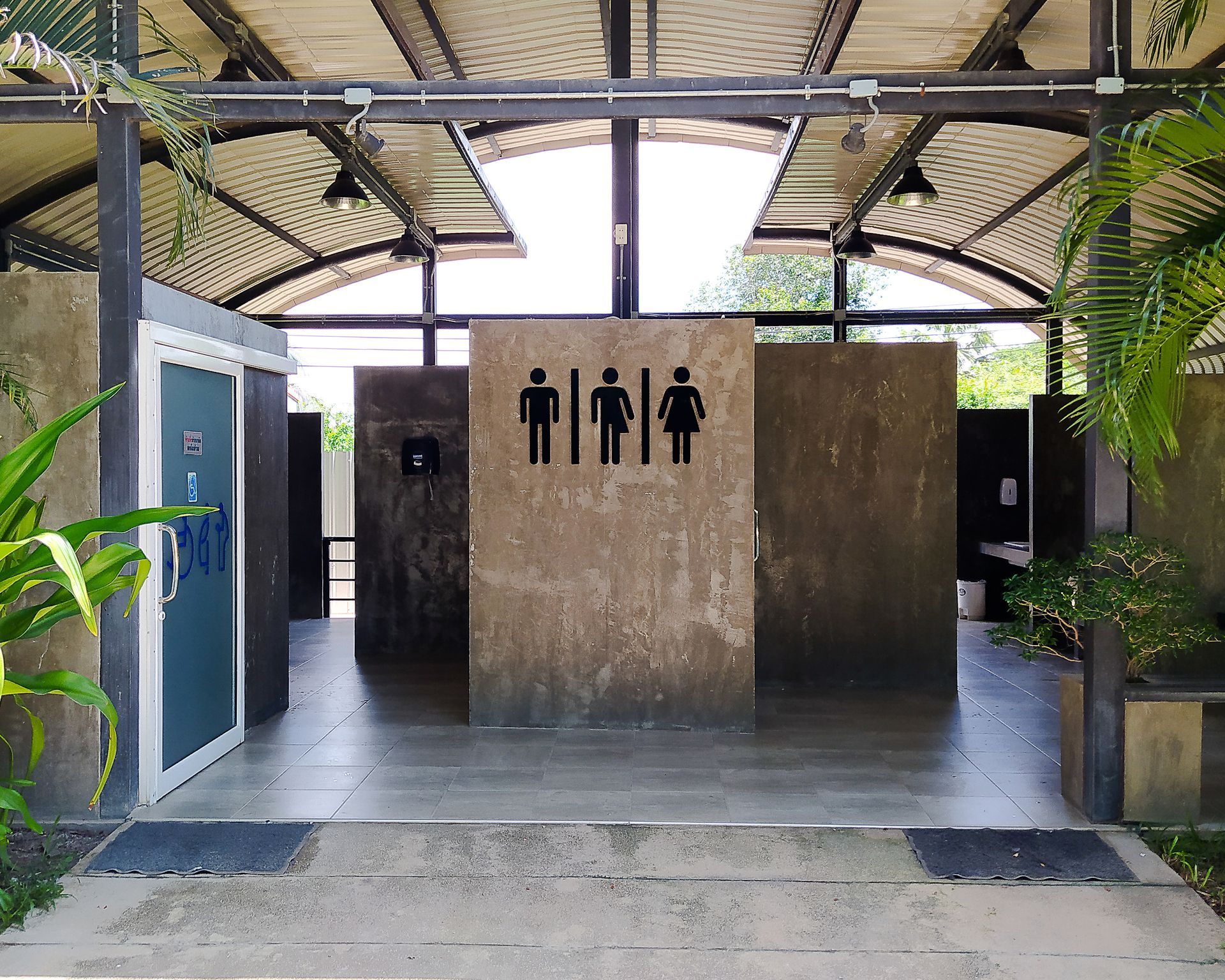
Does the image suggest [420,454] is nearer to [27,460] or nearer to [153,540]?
[153,540]

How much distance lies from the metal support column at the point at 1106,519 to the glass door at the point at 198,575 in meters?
3.87

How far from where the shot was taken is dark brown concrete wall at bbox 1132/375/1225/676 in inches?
264

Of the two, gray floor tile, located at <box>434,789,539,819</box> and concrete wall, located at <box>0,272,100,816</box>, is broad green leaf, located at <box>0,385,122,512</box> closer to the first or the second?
concrete wall, located at <box>0,272,100,816</box>

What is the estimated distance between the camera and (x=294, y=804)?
14.3 feet

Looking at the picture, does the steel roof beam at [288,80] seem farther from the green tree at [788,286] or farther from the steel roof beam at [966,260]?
the steel roof beam at [966,260]

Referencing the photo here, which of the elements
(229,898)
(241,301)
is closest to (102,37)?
(229,898)

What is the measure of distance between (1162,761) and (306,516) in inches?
321

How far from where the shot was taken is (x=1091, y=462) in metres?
4.16

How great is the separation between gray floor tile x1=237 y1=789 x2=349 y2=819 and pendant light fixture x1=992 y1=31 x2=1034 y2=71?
594 cm

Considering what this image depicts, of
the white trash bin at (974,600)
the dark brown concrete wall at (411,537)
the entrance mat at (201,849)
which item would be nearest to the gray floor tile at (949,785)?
the entrance mat at (201,849)

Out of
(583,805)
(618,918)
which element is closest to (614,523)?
(583,805)

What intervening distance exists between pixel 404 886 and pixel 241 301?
9.63 meters

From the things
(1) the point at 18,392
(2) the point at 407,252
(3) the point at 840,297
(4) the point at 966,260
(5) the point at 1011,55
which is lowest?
(1) the point at 18,392

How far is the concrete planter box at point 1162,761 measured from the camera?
13.4 feet
